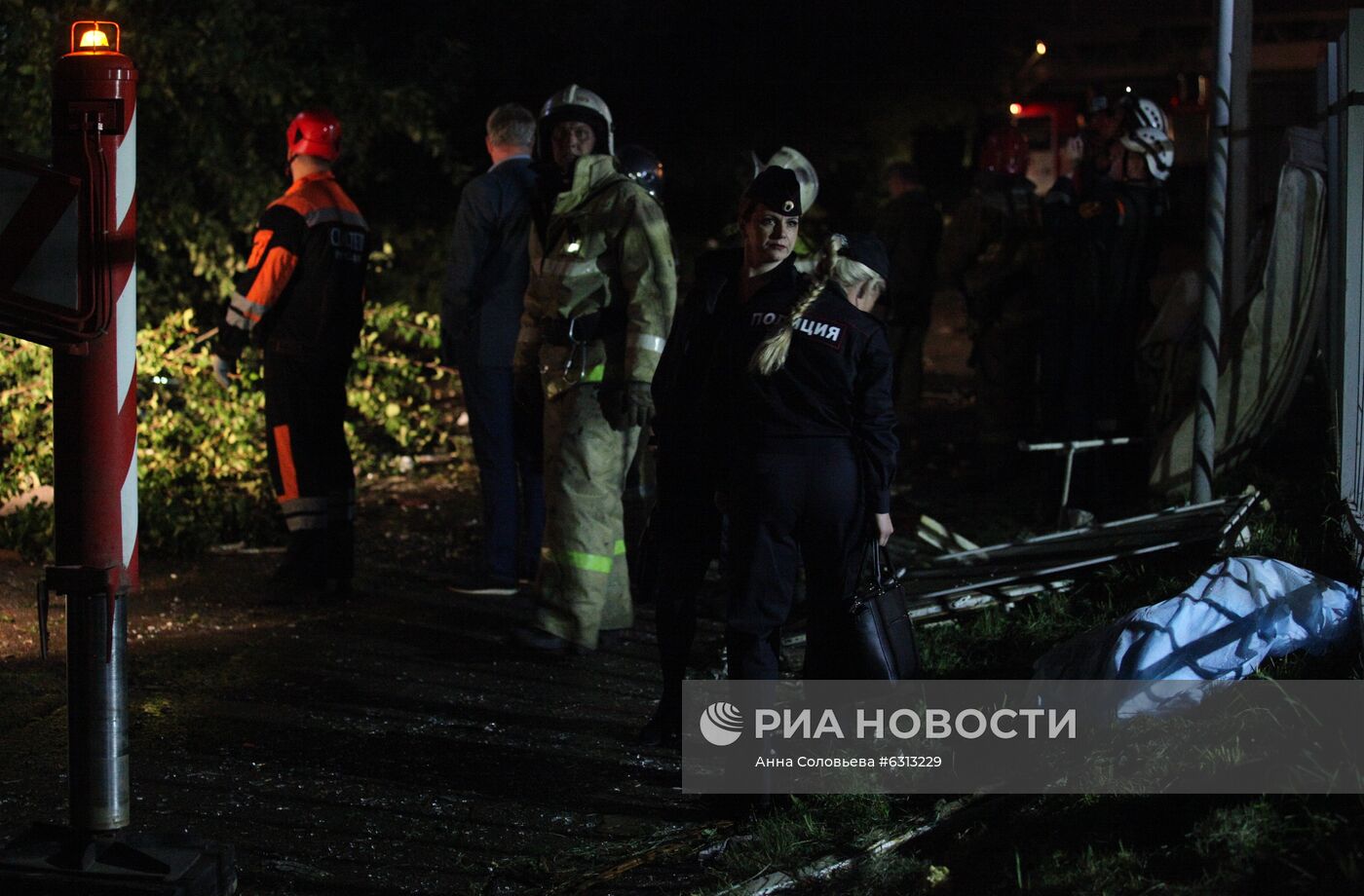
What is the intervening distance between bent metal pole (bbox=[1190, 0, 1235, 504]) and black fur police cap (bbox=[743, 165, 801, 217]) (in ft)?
10.2

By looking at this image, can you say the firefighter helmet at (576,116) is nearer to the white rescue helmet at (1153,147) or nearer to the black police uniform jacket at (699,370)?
the black police uniform jacket at (699,370)

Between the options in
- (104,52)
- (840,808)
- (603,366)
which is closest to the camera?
(104,52)

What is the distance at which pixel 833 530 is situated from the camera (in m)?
4.79

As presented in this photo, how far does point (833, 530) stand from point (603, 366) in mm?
1792

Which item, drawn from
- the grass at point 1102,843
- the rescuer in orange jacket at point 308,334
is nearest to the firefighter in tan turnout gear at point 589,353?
the rescuer in orange jacket at point 308,334

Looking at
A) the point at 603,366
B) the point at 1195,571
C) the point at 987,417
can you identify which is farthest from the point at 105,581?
the point at 987,417

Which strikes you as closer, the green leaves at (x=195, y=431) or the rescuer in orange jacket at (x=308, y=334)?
the rescuer in orange jacket at (x=308, y=334)

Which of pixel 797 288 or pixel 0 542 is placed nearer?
pixel 797 288

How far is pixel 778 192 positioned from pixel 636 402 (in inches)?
Answer: 59.3

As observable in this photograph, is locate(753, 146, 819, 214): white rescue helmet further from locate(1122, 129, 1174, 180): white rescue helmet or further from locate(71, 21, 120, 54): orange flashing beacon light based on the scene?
locate(1122, 129, 1174, 180): white rescue helmet

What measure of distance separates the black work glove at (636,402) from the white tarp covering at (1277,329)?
9.99 ft

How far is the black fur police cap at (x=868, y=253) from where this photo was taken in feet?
16.2

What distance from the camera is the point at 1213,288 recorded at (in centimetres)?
732

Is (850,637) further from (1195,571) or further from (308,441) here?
(308,441)
